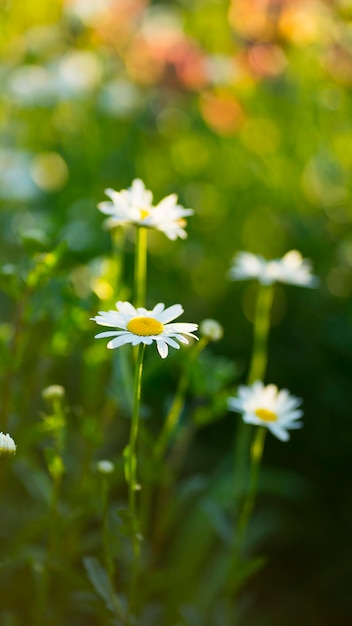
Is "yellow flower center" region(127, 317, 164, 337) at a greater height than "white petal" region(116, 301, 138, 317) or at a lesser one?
lesser

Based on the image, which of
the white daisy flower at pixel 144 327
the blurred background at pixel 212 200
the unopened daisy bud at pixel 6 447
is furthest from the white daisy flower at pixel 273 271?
the unopened daisy bud at pixel 6 447

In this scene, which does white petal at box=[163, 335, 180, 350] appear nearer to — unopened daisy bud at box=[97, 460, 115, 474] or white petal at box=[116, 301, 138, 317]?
white petal at box=[116, 301, 138, 317]

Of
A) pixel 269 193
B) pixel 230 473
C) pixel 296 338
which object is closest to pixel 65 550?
pixel 230 473

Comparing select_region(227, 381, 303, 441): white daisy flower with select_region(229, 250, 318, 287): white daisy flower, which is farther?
select_region(229, 250, 318, 287): white daisy flower

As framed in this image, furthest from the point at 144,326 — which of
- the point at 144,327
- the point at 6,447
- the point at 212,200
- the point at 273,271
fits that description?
the point at 212,200

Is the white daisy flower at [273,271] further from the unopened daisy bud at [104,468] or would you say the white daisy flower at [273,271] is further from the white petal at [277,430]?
the unopened daisy bud at [104,468]

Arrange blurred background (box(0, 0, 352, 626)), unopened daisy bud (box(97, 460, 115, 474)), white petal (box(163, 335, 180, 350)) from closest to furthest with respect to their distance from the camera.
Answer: white petal (box(163, 335, 180, 350)) → unopened daisy bud (box(97, 460, 115, 474)) → blurred background (box(0, 0, 352, 626))

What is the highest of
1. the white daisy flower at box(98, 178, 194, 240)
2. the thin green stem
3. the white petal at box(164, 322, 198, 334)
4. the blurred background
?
the blurred background

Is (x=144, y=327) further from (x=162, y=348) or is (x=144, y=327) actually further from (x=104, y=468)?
(x=104, y=468)

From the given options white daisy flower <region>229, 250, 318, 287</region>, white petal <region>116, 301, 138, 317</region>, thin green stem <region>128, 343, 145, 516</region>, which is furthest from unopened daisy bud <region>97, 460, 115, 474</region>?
white daisy flower <region>229, 250, 318, 287</region>
